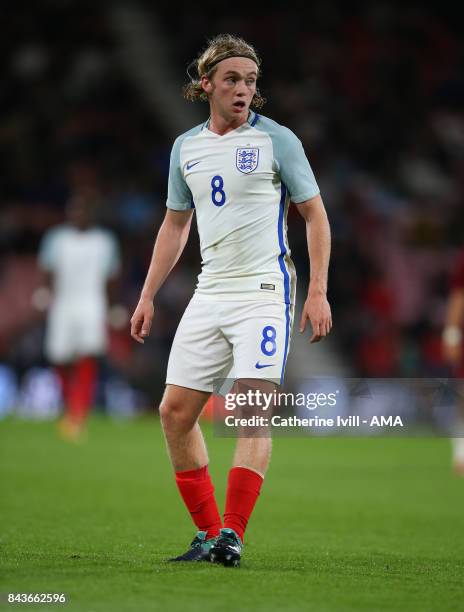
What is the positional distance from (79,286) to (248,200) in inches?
340

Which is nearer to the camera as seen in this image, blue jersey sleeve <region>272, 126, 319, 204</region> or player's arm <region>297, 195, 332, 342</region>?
player's arm <region>297, 195, 332, 342</region>

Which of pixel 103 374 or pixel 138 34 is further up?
pixel 138 34

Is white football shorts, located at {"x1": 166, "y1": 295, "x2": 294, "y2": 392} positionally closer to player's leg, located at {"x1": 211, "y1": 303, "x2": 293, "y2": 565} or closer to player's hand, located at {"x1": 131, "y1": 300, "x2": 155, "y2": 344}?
player's leg, located at {"x1": 211, "y1": 303, "x2": 293, "y2": 565}

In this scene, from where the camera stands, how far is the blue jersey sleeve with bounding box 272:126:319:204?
4891 millimetres

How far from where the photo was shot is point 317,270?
190 inches

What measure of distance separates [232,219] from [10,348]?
45.4ft

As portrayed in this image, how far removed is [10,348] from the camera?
18281 millimetres

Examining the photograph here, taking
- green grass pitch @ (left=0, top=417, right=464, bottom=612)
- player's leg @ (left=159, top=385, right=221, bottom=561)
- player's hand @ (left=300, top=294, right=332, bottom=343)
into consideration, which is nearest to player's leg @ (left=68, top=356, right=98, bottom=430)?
green grass pitch @ (left=0, top=417, right=464, bottom=612)

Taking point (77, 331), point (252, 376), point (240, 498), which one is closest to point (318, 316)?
point (252, 376)

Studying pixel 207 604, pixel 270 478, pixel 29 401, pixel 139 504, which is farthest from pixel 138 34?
pixel 207 604

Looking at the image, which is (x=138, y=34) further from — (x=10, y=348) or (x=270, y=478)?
(x=270, y=478)

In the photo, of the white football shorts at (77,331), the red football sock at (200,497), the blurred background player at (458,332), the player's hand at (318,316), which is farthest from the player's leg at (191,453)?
the white football shorts at (77,331)

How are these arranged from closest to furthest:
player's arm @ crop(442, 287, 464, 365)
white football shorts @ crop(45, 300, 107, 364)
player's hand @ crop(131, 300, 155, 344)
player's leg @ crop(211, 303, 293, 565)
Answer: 1. player's leg @ crop(211, 303, 293, 565)
2. player's hand @ crop(131, 300, 155, 344)
3. player's arm @ crop(442, 287, 464, 365)
4. white football shorts @ crop(45, 300, 107, 364)

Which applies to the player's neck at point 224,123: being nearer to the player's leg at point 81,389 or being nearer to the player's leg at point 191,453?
the player's leg at point 191,453
